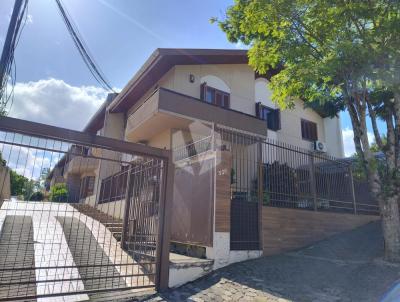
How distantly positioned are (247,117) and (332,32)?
5.91 metres

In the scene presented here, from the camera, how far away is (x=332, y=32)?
21.6 ft

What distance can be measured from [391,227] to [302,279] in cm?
240

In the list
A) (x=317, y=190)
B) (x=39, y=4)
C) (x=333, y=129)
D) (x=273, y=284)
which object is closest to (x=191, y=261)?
(x=273, y=284)

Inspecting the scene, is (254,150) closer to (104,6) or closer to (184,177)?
(184,177)

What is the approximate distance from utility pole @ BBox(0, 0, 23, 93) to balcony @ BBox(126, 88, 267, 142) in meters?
5.15

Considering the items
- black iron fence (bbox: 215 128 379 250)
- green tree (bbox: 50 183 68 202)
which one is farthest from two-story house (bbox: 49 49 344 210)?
black iron fence (bbox: 215 128 379 250)

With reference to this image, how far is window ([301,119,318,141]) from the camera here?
1684 cm

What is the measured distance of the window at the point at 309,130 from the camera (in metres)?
16.8

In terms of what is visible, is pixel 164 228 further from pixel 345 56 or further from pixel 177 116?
pixel 177 116

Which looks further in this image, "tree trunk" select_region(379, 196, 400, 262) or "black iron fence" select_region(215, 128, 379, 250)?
"black iron fence" select_region(215, 128, 379, 250)

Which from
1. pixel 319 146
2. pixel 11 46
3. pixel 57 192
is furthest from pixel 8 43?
pixel 319 146

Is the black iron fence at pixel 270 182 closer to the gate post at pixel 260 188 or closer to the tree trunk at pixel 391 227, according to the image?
the gate post at pixel 260 188

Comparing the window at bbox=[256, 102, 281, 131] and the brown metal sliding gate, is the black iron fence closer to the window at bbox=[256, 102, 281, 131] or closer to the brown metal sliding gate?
the brown metal sliding gate

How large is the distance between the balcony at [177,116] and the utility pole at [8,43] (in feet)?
16.9
